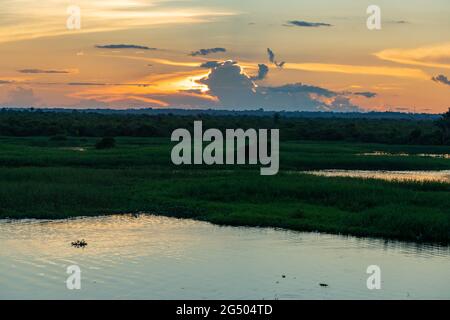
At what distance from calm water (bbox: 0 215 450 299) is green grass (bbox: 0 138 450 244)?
1612 millimetres

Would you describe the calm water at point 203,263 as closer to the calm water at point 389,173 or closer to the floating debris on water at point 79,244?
the floating debris on water at point 79,244

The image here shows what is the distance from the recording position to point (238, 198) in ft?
113

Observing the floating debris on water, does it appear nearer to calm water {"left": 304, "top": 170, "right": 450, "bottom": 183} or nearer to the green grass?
the green grass

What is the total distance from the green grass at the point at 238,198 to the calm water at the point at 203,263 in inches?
63.4

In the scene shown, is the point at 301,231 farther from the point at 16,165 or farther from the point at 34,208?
the point at 16,165

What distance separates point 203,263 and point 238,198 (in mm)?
12100

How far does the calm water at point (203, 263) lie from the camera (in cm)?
1928

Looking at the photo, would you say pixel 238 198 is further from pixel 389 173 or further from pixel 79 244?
pixel 389 173

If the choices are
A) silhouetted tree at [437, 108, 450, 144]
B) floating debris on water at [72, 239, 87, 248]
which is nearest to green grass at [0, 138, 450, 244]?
floating debris on water at [72, 239, 87, 248]

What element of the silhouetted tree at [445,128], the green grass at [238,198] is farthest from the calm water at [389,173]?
the silhouetted tree at [445,128]

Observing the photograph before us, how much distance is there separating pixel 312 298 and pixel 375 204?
13839mm

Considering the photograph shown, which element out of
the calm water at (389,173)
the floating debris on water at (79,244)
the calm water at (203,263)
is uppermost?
the floating debris on water at (79,244)
